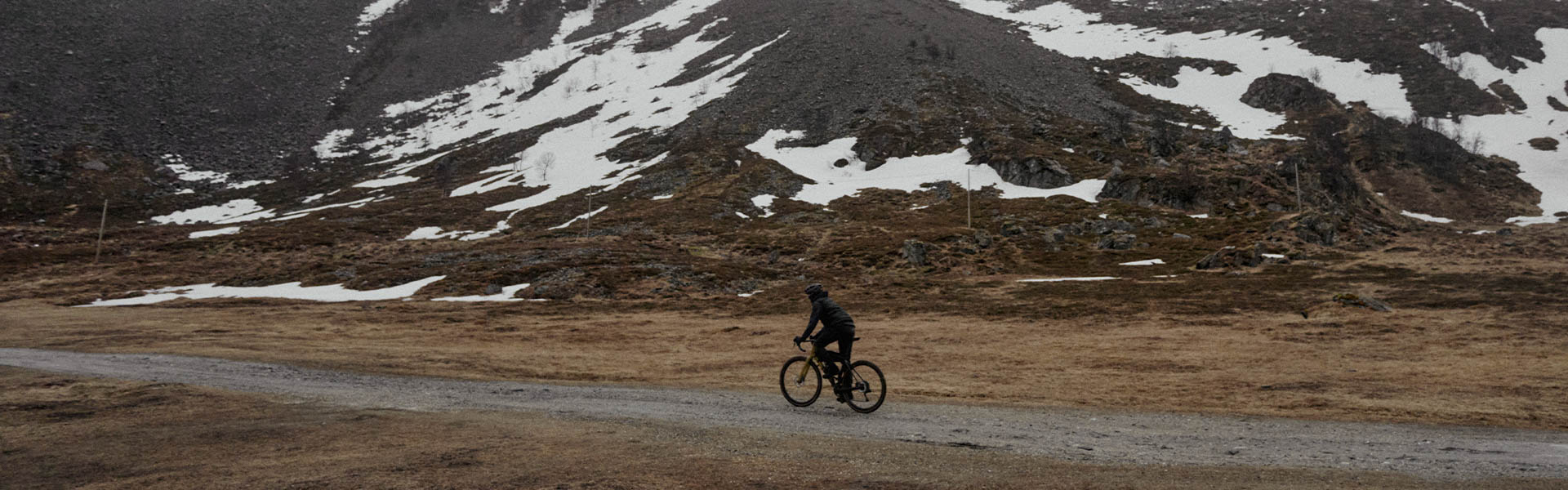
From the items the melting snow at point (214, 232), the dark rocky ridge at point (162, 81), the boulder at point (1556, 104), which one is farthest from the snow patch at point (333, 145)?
the boulder at point (1556, 104)

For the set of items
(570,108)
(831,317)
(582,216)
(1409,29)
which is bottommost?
(831,317)

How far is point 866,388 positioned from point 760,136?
299ft

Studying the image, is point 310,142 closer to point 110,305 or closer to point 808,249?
point 110,305

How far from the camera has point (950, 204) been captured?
78938 millimetres

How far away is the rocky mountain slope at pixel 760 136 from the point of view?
215 feet

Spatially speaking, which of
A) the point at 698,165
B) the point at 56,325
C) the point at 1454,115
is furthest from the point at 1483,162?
the point at 56,325

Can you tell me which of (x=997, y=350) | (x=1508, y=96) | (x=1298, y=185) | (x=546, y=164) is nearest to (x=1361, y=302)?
(x=997, y=350)

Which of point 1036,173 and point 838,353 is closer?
point 838,353

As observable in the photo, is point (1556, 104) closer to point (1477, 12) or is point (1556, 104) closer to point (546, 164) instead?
point (1477, 12)

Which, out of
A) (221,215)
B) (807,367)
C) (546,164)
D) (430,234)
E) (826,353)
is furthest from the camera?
(546,164)

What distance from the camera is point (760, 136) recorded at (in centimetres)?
10325

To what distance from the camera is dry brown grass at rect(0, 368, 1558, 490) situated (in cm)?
930

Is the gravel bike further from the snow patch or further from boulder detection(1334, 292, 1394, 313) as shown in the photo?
the snow patch

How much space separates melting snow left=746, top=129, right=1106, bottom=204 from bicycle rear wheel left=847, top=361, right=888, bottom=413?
68.1 metres
